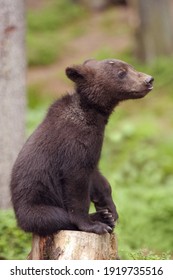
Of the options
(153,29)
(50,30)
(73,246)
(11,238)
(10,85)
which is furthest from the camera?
(50,30)

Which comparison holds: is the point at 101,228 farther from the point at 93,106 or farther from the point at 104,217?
the point at 93,106

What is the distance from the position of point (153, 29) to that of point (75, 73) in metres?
10.9

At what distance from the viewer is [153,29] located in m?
17.1

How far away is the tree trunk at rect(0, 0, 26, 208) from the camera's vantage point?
27.0 feet

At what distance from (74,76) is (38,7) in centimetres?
1849

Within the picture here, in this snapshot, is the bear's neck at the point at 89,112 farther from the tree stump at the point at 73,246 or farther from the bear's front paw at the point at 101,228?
the tree stump at the point at 73,246

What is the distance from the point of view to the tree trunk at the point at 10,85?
822 cm

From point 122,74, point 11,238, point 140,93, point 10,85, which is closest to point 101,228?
point 140,93

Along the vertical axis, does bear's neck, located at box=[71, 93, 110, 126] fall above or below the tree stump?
above

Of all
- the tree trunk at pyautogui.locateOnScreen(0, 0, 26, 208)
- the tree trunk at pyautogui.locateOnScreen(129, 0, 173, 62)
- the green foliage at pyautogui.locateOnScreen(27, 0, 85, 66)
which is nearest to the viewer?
the tree trunk at pyautogui.locateOnScreen(0, 0, 26, 208)

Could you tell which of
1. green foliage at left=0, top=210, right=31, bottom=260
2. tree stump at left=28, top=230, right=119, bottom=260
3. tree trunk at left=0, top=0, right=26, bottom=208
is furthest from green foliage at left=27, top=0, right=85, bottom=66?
tree stump at left=28, top=230, right=119, bottom=260

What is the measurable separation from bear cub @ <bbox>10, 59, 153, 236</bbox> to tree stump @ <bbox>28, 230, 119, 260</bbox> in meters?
0.07

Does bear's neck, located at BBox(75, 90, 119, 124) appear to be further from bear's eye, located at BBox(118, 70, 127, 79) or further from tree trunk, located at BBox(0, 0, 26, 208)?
tree trunk, located at BBox(0, 0, 26, 208)

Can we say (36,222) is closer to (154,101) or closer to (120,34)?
(154,101)
